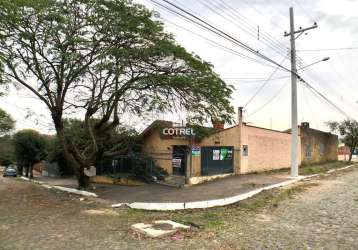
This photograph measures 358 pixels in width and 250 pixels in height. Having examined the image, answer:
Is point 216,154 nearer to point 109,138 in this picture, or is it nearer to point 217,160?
point 217,160

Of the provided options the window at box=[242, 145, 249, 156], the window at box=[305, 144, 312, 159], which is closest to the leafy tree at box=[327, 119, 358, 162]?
the window at box=[305, 144, 312, 159]

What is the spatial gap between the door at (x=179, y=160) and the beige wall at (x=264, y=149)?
3.75 meters

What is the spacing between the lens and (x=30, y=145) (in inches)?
1623

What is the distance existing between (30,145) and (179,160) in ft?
79.6

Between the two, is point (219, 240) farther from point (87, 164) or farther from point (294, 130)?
point (294, 130)

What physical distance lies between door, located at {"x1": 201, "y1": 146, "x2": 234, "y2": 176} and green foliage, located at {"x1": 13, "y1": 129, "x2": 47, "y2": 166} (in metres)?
23.9

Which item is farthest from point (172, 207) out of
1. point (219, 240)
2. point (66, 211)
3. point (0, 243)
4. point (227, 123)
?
point (227, 123)

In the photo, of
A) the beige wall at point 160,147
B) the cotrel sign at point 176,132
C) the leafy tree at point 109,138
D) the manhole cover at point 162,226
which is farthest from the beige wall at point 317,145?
the manhole cover at point 162,226

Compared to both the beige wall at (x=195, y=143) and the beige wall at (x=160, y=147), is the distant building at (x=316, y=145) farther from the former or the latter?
the beige wall at (x=160, y=147)

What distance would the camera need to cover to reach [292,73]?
22.2 metres

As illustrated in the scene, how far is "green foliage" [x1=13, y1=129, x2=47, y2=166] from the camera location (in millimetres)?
41219

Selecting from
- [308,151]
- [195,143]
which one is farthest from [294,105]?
[308,151]

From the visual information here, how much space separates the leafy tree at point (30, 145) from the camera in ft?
135

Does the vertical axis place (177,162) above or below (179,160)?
below
